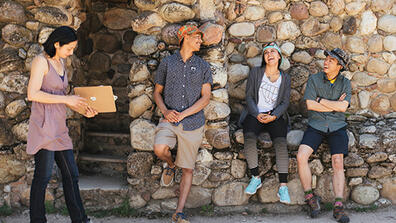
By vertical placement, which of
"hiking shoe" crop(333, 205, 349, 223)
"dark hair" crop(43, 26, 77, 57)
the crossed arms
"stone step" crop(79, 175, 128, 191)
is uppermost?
"dark hair" crop(43, 26, 77, 57)

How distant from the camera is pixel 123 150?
4418 mm

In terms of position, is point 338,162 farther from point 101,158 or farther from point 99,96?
point 101,158

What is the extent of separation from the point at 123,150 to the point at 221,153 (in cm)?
144

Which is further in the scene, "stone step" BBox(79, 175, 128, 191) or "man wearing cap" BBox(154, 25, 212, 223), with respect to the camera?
"stone step" BBox(79, 175, 128, 191)

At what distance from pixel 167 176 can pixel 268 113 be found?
113cm

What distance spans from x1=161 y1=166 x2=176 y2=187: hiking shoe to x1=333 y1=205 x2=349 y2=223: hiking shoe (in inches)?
59.0

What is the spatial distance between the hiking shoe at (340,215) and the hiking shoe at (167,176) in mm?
1498

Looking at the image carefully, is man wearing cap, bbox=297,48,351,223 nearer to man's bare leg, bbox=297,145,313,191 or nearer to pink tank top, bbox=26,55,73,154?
man's bare leg, bbox=297,145,313,191

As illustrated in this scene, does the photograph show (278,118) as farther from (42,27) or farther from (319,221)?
(42,27)

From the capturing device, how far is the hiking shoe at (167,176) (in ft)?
11.2

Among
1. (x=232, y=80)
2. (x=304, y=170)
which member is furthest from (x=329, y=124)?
(x=232, y=80)

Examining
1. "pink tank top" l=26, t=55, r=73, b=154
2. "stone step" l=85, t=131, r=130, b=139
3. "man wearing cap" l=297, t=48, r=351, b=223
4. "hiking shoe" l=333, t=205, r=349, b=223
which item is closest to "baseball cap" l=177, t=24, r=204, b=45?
"pink tank top" l=26, t=55, r=73, b=154

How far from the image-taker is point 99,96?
108 inches

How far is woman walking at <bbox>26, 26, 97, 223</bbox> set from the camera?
2529 mm
